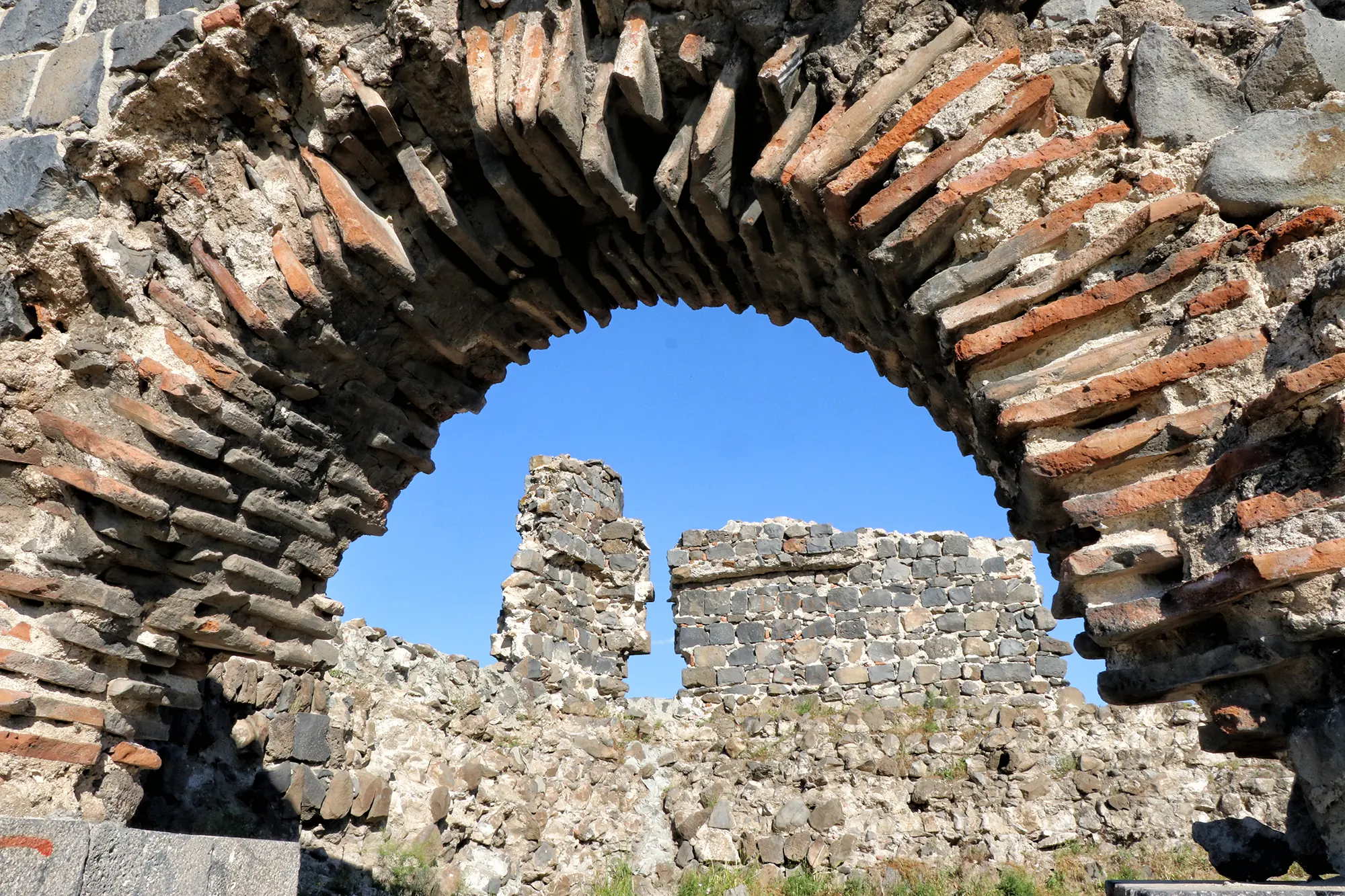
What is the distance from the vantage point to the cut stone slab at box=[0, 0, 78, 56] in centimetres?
328

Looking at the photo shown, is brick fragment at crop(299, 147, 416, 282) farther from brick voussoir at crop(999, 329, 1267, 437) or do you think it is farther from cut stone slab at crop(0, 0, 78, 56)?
brick voussoir at crop(999, 329, 1267, 437)

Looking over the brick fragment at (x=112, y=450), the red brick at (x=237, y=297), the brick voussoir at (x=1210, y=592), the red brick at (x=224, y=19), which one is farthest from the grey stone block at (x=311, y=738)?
the brick voussoir at (x=1210, y=592)

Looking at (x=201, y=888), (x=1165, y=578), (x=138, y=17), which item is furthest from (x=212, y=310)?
(x=1165, y=578)

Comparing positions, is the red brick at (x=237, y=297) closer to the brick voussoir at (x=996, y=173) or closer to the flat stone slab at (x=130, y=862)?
the flat stone slab at (x=130, y=862)

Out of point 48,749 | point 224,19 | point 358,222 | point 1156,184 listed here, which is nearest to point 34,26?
point 224,19

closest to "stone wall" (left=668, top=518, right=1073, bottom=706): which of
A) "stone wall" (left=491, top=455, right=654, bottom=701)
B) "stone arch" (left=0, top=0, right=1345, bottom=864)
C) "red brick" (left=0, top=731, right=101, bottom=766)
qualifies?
"stone wall" (left=491, top=455, right=654, bottom=701)

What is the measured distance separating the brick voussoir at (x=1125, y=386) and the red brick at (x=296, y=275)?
2126 mm

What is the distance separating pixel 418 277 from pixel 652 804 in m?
5.94

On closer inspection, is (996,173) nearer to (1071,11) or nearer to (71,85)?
(1071,11)

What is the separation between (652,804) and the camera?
7719mm

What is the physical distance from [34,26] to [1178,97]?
3.77m

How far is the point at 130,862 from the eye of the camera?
80.0 inches

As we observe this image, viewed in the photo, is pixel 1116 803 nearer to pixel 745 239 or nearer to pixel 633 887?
pixel 633 887

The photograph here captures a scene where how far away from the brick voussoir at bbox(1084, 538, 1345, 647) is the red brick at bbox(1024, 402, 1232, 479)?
0.29 m
